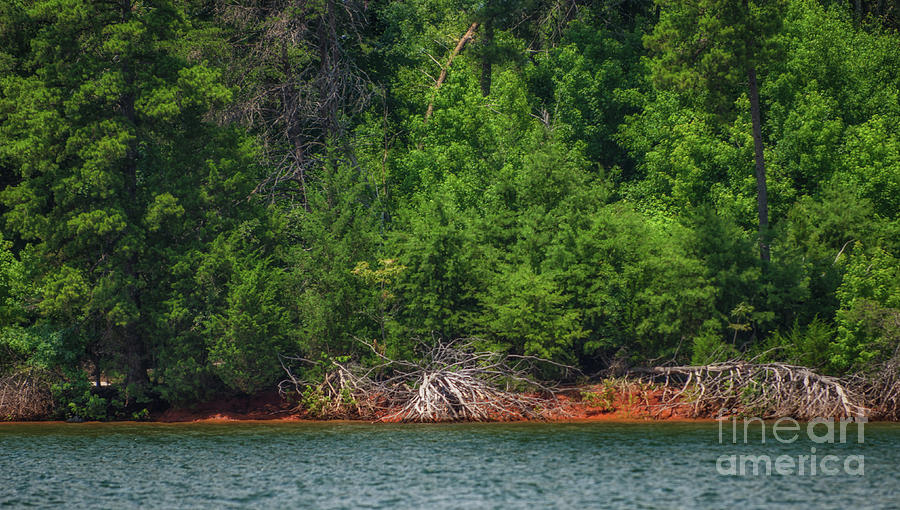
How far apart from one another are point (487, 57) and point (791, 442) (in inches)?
1196

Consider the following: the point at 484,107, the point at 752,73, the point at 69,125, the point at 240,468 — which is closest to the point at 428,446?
the point at 240,468

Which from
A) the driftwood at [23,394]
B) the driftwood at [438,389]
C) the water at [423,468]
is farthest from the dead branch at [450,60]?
the driftwood at [23,394]

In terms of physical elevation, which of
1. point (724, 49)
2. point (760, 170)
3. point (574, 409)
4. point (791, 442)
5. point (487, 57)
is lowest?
point (791, 442)

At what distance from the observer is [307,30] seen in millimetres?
45406

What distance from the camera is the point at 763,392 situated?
1405 inches

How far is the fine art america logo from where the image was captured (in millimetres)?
25016

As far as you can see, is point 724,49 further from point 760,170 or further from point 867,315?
point 867,315

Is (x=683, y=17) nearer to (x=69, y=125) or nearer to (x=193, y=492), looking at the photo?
(x=69, y=125)

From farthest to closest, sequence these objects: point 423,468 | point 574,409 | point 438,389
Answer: point 574,409 → point 438,389 → point 423,468

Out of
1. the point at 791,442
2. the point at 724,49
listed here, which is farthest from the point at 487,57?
the point at 791,442

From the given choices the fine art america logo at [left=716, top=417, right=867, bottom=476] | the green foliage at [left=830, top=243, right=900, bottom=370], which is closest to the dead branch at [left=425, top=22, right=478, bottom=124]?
the green foliage at [left=830, top=243, right=900, bottom=370]

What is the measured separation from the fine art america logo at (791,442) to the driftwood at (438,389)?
7037 mm

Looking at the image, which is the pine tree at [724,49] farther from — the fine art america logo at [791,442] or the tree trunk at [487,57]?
the tree trunk at [487,57]

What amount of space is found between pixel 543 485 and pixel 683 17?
24.8 m
